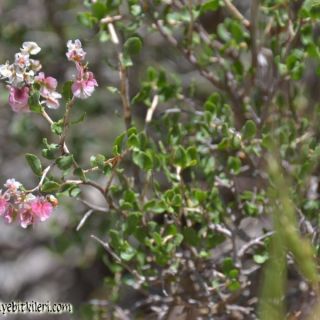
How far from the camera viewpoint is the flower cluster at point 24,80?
3.73 ft

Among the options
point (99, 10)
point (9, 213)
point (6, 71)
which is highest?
point (6, 71)

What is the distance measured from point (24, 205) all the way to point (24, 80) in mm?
187

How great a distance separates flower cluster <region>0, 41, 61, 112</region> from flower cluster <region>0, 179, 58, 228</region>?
0.12 metres

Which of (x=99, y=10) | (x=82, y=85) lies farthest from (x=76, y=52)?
(x=99, y=10)

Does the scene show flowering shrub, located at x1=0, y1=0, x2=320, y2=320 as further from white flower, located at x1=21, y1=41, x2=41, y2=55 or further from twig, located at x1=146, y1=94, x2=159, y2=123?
white flower, located at x1=21, y1=41, x2=41, y2=55

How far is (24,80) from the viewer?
3.78 feet

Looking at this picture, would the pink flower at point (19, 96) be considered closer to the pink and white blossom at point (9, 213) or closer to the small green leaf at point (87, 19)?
the pink and white blossom at point (9, 213)

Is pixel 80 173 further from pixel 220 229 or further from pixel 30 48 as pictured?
pixel 220 229

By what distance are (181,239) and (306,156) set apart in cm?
30

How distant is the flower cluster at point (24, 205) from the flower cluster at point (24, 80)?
0.12 metres

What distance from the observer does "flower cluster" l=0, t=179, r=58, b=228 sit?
3.86ft

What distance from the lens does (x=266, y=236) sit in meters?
1.44

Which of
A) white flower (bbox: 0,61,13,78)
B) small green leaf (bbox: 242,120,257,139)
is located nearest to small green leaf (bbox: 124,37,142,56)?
small green leaf (bbox: 242,120,257,139)

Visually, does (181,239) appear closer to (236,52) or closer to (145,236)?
(145,236)
